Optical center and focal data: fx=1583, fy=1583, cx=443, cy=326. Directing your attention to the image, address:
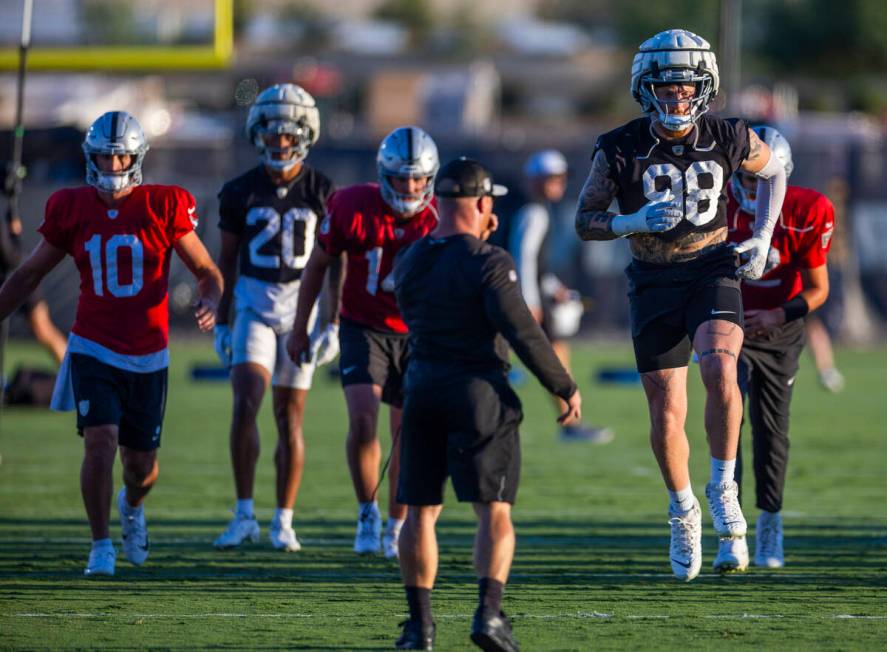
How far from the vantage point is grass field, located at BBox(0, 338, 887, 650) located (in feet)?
19.4

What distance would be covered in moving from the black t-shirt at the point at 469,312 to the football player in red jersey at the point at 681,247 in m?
1.22

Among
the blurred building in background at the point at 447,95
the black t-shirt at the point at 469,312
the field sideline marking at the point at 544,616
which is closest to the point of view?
the black t-shirt at the point at 469,312

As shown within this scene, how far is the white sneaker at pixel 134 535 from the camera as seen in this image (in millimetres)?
7336

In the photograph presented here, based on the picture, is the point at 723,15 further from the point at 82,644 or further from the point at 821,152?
the point at 82,644

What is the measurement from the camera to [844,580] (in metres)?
6.96

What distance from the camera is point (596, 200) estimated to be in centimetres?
682

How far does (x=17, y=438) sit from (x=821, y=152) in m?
13.5

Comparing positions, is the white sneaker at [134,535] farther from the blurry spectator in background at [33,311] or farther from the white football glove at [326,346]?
the blurry spectator in background at [33,311]

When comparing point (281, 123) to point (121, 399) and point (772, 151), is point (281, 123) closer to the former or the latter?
point (121, 399)

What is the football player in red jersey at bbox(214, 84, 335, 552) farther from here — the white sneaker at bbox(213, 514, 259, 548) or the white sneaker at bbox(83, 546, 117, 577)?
the white sneaker at bbox(83, 546, 117, 577)

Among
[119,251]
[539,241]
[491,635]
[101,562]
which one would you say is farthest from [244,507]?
[539,241]

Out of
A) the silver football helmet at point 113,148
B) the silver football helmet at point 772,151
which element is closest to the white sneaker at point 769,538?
the silver football helmet at point 772,151

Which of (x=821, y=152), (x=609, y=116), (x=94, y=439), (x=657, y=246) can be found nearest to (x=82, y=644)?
(x=94, y=439)

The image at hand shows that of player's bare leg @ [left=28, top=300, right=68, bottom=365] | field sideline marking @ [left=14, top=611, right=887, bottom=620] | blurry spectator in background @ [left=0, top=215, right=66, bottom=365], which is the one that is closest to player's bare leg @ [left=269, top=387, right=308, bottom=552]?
field sideline marking @ [left=14, top=611, right=887, bottom=620]
